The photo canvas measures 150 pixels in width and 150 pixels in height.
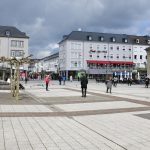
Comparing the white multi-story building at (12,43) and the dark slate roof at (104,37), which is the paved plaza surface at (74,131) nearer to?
the white multi-story building at (12,43)

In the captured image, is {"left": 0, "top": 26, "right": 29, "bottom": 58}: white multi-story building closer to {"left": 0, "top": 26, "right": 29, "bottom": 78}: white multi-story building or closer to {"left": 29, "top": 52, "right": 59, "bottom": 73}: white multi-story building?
{"left": 0, "top": 26, "right": 29, "bottom": 78}: white multi-story building

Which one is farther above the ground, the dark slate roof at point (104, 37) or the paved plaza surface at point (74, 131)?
the dark slate roof at point (104, 37)

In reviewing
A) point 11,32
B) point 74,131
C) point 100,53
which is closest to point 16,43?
point 11,32

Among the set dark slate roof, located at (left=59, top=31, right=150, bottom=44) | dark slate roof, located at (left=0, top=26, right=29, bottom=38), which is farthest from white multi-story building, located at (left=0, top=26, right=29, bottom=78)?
dark slate roof, located at (left=59, top=31, right=150, bottom=44)

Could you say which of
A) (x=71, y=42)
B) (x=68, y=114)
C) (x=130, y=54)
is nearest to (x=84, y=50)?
(x=71, y=42)

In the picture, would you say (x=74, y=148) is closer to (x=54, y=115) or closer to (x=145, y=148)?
(x=145, y=148)

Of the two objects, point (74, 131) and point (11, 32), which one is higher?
point (11, 32)

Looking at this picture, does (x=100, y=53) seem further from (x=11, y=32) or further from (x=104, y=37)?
(x=11, y=32)

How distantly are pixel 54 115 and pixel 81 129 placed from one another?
362 cm

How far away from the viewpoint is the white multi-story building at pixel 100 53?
105m

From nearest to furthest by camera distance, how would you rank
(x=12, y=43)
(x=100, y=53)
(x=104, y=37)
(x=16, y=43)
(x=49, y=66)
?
(x=12, y=43)
(x=16, y=43)
(x=100, y=53)
(x=104, y=37)
(x=49, y=66)

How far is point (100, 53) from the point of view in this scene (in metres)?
109

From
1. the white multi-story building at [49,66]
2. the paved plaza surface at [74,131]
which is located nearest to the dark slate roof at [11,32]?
the white multi-story building at [49,66]

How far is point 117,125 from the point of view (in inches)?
444
